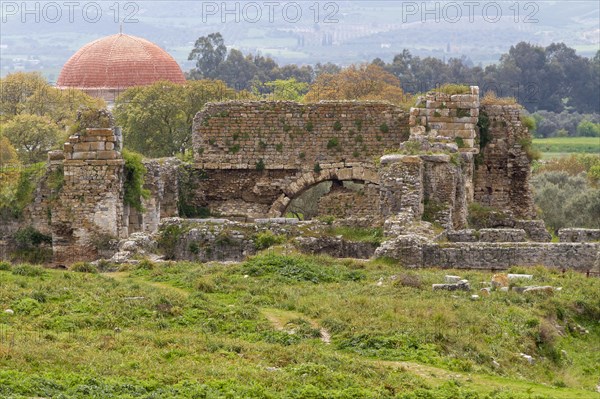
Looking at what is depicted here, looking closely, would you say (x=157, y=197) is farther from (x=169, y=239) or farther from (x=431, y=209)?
(x=431, y=209)

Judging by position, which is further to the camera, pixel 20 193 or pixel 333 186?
pixel 333 186

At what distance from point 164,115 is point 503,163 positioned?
3295 centimetres

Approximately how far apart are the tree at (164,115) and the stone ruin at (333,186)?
25494mm

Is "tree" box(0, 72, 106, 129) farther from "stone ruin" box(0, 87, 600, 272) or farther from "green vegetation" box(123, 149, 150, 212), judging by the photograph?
"green vegetation" box(123, 149, 150, 212)

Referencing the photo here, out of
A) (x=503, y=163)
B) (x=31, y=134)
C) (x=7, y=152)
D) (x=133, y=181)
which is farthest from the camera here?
(x=31, y=134)

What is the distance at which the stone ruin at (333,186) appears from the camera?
102 feet

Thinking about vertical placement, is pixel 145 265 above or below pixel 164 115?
below

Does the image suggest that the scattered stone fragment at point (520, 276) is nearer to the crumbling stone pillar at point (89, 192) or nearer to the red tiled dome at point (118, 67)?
the crumbling stone pillar at point (89, 192)

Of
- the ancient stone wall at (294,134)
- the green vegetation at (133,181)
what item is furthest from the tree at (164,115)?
the green vegetation at (133,181)

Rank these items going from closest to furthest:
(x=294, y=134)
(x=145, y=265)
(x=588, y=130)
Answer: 1. (x=145, y=265)
2. (x=294, y=134)
3. (x=588, y=130)

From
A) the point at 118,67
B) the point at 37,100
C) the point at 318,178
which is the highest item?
the point at 118,67

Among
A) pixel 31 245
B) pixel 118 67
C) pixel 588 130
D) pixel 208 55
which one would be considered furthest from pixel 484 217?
pixel 208 55

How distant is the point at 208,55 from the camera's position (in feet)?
502

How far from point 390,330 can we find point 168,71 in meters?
94.1
